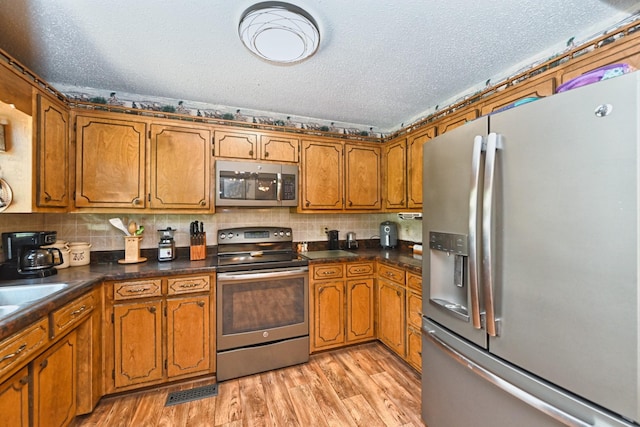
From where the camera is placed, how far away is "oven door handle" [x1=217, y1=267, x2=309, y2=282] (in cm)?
212

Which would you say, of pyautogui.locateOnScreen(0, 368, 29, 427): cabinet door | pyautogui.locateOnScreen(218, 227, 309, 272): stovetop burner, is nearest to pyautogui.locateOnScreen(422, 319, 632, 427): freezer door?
pyautogui.locateOnScreen(218, 227, 309, 272): stovetop burner

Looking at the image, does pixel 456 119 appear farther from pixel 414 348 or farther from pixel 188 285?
pixel 188 285

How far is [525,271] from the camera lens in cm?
100

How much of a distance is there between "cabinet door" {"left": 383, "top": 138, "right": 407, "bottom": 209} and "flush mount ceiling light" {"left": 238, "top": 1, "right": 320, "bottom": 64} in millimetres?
1492

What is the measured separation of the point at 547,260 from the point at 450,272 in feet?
1.69

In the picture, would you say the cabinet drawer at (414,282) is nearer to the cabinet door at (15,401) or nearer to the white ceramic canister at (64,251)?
the cabinet door at (15,401)

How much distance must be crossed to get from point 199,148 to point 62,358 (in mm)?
1715

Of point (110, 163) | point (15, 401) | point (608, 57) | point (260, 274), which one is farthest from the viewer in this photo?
point (260, 274)

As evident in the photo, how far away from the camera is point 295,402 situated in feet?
6.18

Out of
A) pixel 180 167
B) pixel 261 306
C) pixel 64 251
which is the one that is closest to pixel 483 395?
pixel 261 306

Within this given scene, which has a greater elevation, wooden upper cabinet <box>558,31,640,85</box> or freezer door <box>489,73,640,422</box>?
wooden upper cabinet <box>558,31,640,85</box>

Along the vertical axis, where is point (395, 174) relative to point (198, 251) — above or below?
above

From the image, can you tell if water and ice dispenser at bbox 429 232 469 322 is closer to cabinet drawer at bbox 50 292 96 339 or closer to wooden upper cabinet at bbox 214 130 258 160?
wooden upper cabinet at bbox 214 130 258 160

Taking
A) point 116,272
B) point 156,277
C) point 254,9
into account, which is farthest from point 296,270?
point 254,9
